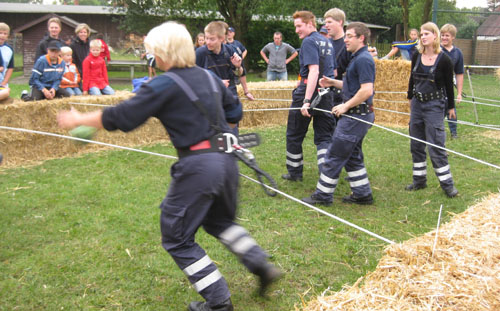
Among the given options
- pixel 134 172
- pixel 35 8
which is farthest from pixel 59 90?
pixel 35 8

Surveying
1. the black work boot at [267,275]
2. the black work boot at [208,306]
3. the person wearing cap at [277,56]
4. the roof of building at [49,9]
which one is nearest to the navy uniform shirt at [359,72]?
the black work boot at [267,275]

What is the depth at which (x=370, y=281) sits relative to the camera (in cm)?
265

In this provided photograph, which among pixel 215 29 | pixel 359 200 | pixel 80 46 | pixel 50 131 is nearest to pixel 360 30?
pixel 215 29

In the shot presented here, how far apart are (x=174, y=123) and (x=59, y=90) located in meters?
6.57

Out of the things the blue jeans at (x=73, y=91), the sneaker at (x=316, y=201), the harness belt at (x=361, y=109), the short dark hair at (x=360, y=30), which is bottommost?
the sneaker at (x=316, y=201)

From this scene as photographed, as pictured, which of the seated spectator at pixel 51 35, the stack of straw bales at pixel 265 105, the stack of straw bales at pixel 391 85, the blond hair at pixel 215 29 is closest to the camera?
the blond hair at pixel 215 29

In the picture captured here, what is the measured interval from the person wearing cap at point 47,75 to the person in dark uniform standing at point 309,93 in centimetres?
457

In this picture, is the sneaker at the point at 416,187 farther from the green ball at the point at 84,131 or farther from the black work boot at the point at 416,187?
the green ball at the point at 84,131

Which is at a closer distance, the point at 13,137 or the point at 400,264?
the point at 400,264

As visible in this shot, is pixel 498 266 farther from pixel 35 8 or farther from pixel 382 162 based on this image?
pixel 35 8

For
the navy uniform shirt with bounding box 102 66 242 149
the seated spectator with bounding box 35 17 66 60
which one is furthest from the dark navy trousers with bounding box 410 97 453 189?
the seated spectator with bounding box 35 17 66 60

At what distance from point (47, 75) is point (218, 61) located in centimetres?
361

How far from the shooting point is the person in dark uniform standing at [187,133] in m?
2.98

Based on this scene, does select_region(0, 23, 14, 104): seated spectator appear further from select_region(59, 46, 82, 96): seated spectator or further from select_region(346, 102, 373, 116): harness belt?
select_region(346, 102, 373, 116): harness belt
